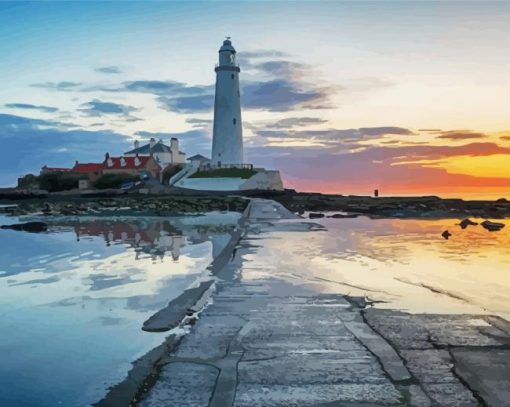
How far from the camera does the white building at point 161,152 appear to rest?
76062 mm

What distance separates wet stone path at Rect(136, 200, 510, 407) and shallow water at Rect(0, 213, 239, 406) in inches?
29.0

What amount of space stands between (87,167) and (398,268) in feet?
222

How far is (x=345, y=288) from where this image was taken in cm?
938

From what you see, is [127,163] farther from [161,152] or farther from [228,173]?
[228,173]

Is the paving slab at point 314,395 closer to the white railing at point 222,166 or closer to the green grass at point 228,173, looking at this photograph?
the green grass at point 228,173

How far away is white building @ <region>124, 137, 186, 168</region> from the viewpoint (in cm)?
7606

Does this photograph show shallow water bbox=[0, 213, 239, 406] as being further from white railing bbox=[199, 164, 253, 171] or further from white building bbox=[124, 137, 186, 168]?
white building bbox=[124, 137, 186, 168]

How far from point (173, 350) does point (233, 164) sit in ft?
189

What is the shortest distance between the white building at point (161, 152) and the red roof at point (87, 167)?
4.29 m

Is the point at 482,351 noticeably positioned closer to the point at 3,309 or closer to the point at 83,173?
the point at 3,309

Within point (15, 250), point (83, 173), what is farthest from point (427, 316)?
point (83, 173)

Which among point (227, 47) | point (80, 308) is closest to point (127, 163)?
point (227, 47)

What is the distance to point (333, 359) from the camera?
5.05m

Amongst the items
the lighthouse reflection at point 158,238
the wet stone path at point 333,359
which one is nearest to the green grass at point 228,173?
the lighthouse reflection at point 158,238
